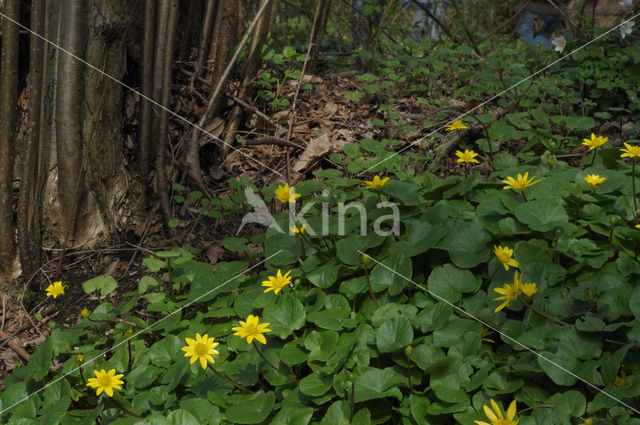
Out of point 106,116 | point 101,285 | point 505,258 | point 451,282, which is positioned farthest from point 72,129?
point 505,258

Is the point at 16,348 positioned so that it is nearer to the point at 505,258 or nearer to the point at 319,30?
the point at 505,258

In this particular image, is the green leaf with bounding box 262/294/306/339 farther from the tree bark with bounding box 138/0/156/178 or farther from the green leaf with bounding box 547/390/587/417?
the tree bark with bounding box 138/0/156/178

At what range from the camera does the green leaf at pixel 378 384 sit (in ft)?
4.86

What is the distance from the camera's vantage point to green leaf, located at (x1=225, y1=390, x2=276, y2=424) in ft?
4.98

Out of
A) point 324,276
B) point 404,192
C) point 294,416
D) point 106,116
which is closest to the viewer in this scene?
point 294,416

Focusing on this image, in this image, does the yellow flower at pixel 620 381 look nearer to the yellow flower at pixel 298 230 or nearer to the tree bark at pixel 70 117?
the yellow flower at pixel 298 230

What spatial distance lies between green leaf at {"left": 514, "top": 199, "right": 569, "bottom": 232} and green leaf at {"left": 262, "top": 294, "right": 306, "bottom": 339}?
0.81 meters

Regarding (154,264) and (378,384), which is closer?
(378,384)

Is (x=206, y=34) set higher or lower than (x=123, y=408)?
higher

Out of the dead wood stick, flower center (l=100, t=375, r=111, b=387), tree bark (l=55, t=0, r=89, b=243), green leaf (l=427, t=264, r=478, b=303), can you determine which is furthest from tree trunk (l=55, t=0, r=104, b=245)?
green leaf (l=427, t=264, r=478, b=303)

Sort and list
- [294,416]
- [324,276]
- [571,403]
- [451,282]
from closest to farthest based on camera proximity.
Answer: [571,403], [294,416], [451,282], [324,276]

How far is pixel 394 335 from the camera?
1633 mm

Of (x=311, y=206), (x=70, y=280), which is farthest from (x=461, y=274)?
(x=70, y=280)

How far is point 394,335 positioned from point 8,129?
199cm
